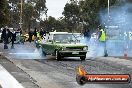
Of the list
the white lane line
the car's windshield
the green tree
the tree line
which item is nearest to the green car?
the car's windshield

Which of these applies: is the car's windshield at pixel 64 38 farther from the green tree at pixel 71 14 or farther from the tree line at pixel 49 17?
the green tree at pixel 71 14

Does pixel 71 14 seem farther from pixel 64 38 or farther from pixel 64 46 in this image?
pixel 64 46

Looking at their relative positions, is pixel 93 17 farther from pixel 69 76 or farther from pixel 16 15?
pixel 69 76

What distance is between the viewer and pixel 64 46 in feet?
74.3

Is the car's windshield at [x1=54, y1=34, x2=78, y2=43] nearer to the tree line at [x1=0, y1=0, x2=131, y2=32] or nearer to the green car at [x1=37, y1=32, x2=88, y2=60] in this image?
the green car at [x1=37, y1=32, x2=88, y2=60]

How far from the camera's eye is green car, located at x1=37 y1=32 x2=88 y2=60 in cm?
2269

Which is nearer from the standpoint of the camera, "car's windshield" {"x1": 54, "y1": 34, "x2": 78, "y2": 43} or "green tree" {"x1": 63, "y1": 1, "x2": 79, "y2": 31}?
"car's windshield" {"x1": 54, "y1": 34, "x2": 78, "y2": 43}

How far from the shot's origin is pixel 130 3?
41.4m

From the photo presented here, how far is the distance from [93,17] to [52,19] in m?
29.9

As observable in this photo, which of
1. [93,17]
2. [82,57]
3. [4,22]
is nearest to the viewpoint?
[82,57]

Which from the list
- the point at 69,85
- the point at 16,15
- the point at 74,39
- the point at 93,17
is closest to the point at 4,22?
the point at 74,39

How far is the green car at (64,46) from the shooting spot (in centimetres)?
2269

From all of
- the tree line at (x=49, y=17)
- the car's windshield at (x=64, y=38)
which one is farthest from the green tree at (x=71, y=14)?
the car's windshield at (x=64, y=38)

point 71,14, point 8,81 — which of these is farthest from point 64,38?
point 71,14
